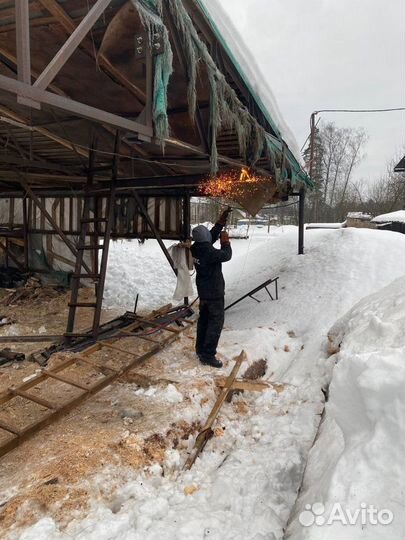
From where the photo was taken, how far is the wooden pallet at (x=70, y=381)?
3.18 meters

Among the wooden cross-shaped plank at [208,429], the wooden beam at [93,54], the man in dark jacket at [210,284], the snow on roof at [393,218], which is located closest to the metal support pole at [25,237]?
the wooden beam at [93,54]

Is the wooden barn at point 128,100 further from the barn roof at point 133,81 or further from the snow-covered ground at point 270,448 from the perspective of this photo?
the snow-covered ground at point 270,448

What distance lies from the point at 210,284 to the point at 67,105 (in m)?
3.09

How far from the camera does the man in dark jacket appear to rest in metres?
5.16

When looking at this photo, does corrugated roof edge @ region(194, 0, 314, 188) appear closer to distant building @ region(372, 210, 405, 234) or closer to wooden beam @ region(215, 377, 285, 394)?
wooden beam @ region(215, 377, 285, 394)

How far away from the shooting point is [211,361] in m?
5.14

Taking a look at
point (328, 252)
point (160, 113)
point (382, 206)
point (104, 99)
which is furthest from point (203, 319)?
point (382, 206)

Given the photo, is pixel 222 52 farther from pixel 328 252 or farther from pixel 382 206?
pixel 382 206

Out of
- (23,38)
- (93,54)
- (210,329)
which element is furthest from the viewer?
(210,329)

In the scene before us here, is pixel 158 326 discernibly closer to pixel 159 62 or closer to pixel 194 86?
pixel 194 86

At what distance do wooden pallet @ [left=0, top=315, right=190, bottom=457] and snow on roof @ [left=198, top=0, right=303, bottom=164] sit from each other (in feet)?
14.0

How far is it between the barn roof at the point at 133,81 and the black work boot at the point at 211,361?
9.13 ft

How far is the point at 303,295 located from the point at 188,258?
2.81 metres

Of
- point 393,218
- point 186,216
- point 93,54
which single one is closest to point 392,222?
point 393,218
